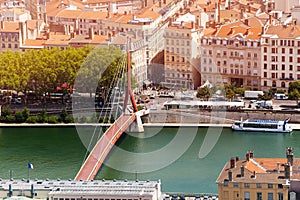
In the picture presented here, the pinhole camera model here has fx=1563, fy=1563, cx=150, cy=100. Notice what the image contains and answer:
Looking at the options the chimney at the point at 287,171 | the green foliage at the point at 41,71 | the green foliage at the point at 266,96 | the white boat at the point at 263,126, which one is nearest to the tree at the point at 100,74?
the green foliage at the point at 41,71

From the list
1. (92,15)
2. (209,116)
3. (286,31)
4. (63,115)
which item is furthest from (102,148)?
(92,15)

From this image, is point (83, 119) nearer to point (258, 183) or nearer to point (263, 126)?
point (263, 126)

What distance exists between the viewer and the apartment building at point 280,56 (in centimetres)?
3369

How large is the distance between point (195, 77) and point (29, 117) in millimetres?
4433

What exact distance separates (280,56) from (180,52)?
2375 millimetres

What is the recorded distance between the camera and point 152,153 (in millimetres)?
28125

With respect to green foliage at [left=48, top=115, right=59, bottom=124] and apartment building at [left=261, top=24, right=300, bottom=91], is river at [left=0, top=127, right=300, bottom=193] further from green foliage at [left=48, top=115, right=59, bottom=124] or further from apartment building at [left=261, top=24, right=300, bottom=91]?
apartment building at [left=261, top=24, right=300, bottom=91]

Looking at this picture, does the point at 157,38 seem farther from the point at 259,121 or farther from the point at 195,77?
the point at 259,121

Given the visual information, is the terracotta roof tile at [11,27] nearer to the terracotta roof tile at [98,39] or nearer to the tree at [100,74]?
the terracotta roof tile at [98,39]

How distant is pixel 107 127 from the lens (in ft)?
102

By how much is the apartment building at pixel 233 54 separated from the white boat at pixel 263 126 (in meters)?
2.96

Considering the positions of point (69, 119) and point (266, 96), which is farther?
point (266, 96)

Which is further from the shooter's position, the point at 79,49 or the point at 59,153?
the point at 79,49

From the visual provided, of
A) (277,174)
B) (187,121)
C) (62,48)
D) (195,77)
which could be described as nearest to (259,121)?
(187,121)
